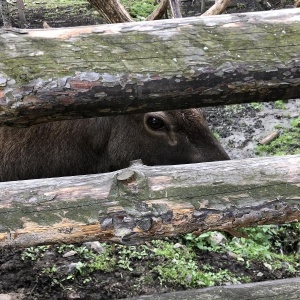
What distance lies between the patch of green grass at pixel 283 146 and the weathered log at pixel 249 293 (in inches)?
186

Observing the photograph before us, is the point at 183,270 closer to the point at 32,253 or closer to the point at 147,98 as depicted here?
the point at 32,253

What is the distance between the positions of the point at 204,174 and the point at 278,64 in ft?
1.78

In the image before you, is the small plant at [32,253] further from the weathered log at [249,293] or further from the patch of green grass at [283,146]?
the patch of green grass at [283,146]

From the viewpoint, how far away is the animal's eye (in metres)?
3.46

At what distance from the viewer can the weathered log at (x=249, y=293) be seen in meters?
2.28

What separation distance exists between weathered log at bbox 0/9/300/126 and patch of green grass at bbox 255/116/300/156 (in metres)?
5.07

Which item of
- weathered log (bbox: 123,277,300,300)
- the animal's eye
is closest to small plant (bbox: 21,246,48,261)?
the animal's eye

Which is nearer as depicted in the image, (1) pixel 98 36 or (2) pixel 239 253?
(1) pixel 98 36

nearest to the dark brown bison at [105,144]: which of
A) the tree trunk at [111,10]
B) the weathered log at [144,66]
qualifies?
the tree trunk at [111,10]

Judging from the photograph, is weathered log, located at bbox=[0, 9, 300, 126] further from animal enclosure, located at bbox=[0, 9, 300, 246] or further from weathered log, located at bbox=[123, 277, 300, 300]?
weathered log, located at bbox=[123, 277, 300, 300]

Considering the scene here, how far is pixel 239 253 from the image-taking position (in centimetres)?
461

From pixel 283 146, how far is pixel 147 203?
5.42 metres

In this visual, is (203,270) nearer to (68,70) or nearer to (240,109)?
(68,70)

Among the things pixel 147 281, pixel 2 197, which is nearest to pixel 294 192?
pixel 2 197
